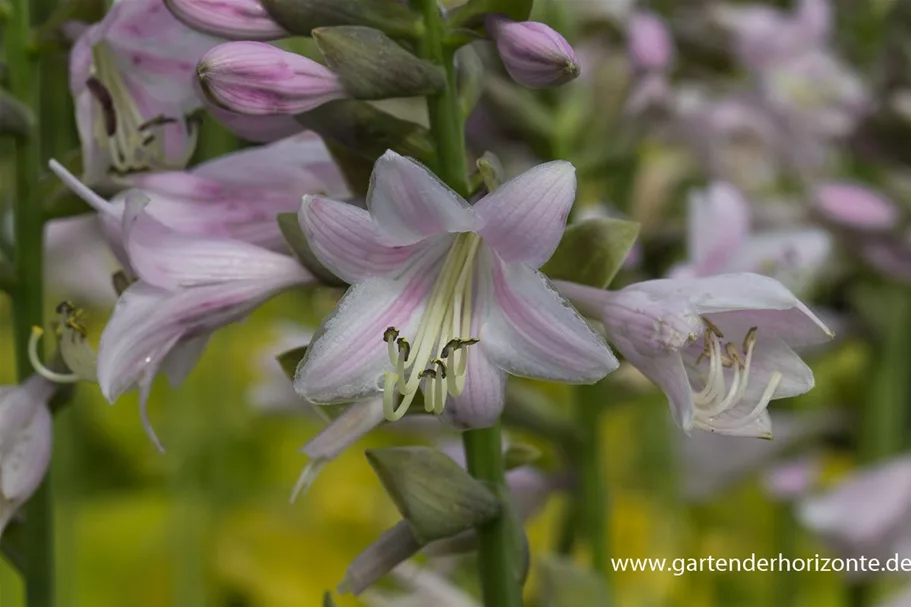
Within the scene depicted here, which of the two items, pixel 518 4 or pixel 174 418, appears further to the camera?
pixel 174 418

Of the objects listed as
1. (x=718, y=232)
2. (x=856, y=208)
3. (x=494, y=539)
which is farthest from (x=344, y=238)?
(x=856, y=208)

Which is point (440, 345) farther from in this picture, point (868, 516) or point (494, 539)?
point (868, 516)

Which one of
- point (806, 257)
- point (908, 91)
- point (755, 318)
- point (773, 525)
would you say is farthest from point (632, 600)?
point (755, 318)

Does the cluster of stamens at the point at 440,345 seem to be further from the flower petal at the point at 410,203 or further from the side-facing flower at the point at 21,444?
the side-facing flower at the point at 21,444

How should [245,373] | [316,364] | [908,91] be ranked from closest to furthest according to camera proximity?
[316,364]
[908,91]
[245,373]

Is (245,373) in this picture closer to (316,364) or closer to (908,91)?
(908,91)

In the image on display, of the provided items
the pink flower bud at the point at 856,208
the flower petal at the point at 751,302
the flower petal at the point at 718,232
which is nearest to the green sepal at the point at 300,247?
the flower petal at the point at 751,302

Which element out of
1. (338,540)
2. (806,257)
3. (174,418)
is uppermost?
(806,257)
